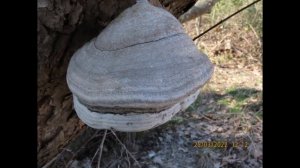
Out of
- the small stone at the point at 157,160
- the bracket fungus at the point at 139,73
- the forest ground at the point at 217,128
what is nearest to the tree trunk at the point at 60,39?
the bracket fungus at the point at 139,73

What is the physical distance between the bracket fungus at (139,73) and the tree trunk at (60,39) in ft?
0.36

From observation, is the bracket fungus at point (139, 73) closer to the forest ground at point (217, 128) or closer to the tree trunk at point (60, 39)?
the tree trunk at point (60, 39)

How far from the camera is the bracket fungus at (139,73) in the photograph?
24.6 inches

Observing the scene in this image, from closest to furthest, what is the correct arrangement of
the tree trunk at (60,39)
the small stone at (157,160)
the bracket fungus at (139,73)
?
the bracket fungus at (139,73) < the tree trunk at (60,39) < the small stone at (157,160)

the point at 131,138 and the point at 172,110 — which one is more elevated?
the point at 172,110

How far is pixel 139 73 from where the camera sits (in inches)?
25.0

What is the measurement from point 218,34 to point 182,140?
4.51ft

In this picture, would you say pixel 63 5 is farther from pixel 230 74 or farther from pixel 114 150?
pixel 230 74

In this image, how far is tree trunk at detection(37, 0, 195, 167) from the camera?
0.77m

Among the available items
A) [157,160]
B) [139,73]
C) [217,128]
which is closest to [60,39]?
[139,73]

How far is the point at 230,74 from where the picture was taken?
3.27 meters

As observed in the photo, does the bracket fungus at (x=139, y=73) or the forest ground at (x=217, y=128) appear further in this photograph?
the forest ground at (x=217, y=128)

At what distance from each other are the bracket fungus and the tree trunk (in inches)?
4.3
